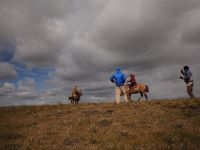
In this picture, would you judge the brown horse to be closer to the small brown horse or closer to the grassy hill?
the small brown horse

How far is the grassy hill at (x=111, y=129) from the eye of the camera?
1184cm

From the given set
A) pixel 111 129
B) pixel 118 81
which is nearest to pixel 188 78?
pixel 118 81

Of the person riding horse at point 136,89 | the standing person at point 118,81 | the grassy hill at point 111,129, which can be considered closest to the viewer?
the grassy hill at point 111,129

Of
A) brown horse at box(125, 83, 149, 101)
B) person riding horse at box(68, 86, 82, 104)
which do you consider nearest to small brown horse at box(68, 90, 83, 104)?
person riding horse at box(68, 86, 82, 104)

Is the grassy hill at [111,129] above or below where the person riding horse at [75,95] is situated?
below

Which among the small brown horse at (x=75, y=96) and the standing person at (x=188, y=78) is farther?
the small brown horse at (x=75, y=96)

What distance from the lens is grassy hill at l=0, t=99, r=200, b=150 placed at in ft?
38.8

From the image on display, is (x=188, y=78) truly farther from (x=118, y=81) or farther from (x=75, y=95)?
(x=75, y=95)

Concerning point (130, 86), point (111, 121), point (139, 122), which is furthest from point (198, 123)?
point (130, 86)

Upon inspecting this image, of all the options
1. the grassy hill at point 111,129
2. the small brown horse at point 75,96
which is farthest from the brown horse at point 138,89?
the grassy hill at point 111,129

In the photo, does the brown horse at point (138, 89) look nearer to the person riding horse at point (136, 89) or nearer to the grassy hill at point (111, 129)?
the person riding horse at point (136, 89)

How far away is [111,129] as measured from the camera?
47.4 ft

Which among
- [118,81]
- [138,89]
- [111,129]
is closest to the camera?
[111,129]

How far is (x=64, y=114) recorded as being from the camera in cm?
2002
